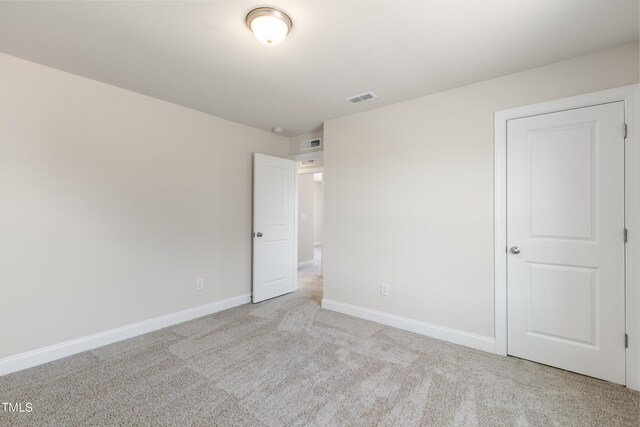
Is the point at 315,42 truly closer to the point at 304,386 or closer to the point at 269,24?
the point at 269,24

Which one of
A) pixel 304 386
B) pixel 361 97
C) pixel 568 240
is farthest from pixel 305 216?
pixel 568 240

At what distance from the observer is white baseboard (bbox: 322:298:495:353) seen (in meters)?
2.52

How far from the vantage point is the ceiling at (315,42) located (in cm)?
165

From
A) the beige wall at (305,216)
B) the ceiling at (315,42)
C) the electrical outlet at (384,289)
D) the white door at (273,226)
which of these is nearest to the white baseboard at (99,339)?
the white door at (273,226)

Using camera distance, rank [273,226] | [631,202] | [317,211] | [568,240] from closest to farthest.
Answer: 1. [631,202]
2. [568,240]
3. [273,226]
4. [317,211]

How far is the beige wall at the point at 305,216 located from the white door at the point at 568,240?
182 inches

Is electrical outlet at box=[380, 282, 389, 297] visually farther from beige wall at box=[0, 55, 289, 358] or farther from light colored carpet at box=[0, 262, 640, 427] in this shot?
beige wall at box=[0, 55, 289, 358]

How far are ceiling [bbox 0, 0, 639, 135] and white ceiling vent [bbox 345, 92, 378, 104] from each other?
0.11 meters

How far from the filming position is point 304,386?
1975 millimetres

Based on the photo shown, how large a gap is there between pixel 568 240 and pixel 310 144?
10.3 ft

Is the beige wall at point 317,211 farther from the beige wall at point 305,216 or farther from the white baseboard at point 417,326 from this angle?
the white baseboard at point 417,326

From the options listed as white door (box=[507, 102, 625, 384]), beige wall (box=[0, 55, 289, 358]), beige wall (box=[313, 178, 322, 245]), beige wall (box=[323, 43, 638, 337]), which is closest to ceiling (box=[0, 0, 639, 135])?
beige wall (box=[323, 43, 638, 337])

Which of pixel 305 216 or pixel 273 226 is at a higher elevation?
pixel 305 216

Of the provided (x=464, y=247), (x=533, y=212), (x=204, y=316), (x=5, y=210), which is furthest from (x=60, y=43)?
(x=533, y=212)
